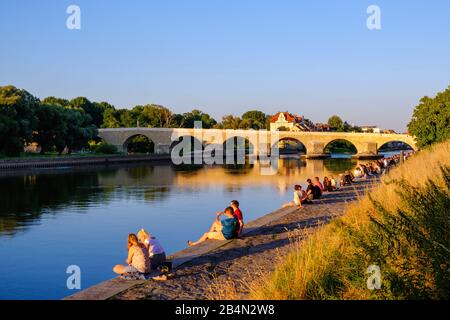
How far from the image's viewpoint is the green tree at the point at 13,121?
43.5 metres

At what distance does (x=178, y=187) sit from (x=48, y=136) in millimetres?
26506

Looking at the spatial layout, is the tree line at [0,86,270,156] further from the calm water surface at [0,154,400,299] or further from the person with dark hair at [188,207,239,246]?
the person with dark hair at [188,207,239,246]

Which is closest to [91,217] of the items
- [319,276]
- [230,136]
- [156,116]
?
[319,276]

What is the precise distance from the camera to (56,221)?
1852cm

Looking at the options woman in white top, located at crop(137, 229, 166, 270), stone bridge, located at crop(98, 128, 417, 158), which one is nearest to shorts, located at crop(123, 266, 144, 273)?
woman in white top, located at crop(137, 229, 166, 270)

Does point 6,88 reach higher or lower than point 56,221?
higher

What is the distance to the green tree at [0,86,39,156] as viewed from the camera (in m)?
43.5

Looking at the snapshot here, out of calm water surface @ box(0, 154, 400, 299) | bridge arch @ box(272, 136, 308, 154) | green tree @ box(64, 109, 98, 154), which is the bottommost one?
calm water surface @ box(0, 154, 400, 299)

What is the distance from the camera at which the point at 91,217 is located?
1942cm

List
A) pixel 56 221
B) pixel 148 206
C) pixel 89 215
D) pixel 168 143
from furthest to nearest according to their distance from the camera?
pixel 168 143 → pixel 148 206 → pixel 89 215 → pixel 56 221

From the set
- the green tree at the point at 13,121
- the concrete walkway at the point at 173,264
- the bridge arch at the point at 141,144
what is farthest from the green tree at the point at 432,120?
the bridge arch at the point at 141,144

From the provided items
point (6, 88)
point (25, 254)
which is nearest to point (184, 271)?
point (25, 254)

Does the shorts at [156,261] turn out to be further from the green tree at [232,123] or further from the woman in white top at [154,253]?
the green tree at [232,123]
